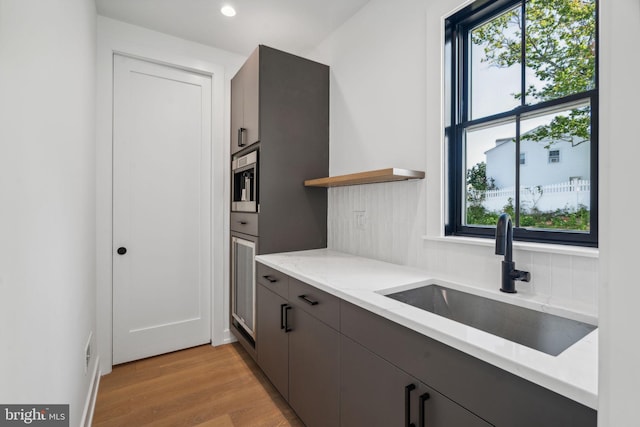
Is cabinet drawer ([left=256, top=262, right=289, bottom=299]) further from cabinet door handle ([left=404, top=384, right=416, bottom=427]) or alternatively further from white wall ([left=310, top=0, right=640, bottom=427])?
cabinet door handle ([left=404, top=384, right=416, bottom=427])

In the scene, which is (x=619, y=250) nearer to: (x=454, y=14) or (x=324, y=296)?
(x=324, y=296)

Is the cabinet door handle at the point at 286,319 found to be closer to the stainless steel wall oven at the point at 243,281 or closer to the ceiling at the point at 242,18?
the stainless steel wall oven at the point at 243,281

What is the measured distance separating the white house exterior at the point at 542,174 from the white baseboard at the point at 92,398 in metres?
2.41

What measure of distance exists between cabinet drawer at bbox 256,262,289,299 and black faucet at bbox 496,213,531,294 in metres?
1.07

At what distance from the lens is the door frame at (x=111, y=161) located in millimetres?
2244

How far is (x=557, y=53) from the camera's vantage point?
1.30 meters

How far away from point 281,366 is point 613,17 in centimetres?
192

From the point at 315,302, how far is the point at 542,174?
1.17 meters

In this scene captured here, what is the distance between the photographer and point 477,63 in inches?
64.1

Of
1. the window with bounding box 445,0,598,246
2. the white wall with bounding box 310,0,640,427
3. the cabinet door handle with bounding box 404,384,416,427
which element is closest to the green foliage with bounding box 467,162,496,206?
the window with bounding box 445,0,598,246

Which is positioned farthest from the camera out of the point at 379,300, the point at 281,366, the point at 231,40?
the point at 231,40

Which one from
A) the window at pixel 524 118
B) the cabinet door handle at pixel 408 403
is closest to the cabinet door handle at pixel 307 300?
the cabinet door handle at pixel 408 403

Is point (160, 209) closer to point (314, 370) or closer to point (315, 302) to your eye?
point (315, 302)

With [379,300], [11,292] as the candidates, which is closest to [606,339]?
[379,300]
